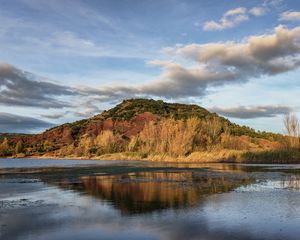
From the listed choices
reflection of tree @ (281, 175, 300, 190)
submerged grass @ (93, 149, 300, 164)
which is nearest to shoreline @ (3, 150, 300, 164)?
submerged grass @ (93, 149, 300, 164)

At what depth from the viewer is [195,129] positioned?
86.7m

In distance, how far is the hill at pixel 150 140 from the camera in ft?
276

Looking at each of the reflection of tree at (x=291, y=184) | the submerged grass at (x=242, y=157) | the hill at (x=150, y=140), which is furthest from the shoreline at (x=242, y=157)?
the reflection of tree at (x=291, y=184)

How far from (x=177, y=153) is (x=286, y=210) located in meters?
66.5

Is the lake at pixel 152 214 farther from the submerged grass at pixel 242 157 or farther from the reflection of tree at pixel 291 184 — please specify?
the submerged grass at pixel 242 157

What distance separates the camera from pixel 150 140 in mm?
102438

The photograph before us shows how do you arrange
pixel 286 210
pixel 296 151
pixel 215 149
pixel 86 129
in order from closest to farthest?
pixel 286 210, pixel 296 151, pixel 215 149, pixel 86 129

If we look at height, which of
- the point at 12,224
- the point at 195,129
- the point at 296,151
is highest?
the point at 195,129

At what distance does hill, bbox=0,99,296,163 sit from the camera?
84.0 metres

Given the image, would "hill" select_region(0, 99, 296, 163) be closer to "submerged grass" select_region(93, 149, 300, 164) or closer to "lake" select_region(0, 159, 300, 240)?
"submerged grass" select_region(93, 149, 300, 164)

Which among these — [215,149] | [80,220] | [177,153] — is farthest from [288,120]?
Answer: [80,220]

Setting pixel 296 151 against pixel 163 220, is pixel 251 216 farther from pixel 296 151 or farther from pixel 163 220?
pixel 296 151

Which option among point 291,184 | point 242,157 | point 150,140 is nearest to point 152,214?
point 291,184

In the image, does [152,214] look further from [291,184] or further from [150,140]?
[150,140]
